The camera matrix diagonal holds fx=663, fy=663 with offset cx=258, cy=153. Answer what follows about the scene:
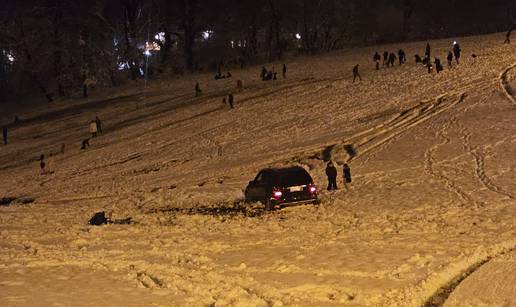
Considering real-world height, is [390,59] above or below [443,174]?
above

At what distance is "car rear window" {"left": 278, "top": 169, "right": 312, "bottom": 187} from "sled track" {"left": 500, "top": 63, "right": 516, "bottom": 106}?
16.1m

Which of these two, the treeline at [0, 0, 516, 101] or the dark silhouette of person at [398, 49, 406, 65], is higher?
the treeline at [0, 0, 516, 101]

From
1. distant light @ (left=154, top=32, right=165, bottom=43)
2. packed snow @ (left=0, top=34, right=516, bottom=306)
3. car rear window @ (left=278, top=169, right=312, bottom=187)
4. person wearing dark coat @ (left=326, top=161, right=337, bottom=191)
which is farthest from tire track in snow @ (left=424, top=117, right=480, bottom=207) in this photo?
distant light @ (left=154, top=32, right=165, bottom=43)

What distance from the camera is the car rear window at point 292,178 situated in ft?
61.7

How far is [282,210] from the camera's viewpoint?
18828 millimetres

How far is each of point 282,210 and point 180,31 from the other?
205 ft

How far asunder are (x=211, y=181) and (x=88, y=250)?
11663 millimetres

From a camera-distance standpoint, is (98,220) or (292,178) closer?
(98,220)

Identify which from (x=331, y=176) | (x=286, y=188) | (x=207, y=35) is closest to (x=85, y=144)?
(x=331, y=176)

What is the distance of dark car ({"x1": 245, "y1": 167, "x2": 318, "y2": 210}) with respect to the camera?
60.9ft

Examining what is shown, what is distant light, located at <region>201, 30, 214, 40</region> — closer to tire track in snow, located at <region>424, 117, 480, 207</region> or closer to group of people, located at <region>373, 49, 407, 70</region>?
group of people, located at <region>373, 49, 407, 70</region>

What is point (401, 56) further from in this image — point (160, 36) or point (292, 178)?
point (160, 36)

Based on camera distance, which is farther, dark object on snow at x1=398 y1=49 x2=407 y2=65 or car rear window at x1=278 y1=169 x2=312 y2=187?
dark object on snow at x1=398 y1=49 x2=407 y2=65

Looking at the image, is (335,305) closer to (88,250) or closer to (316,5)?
(88,250)
